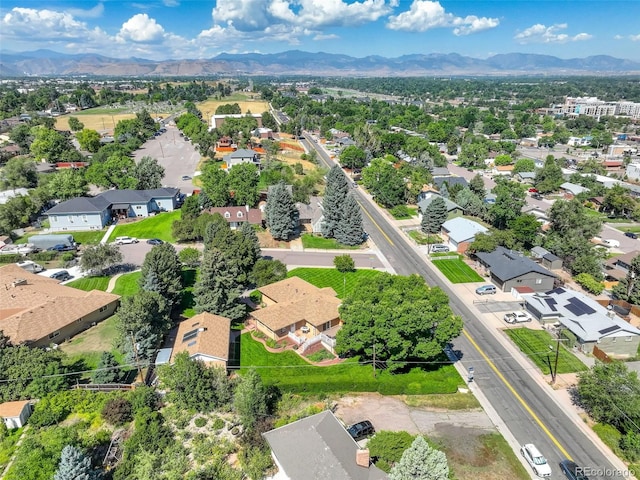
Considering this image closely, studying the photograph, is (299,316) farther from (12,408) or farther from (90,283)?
(90,283)

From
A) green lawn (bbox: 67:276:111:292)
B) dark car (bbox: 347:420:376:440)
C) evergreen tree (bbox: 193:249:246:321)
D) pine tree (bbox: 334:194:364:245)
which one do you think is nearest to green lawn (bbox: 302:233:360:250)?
pine tree (bbox: 334:194:364:245)

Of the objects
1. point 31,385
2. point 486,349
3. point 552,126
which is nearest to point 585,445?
point 486,349

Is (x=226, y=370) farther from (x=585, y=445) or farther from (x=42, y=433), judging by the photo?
(x=585, y=445)

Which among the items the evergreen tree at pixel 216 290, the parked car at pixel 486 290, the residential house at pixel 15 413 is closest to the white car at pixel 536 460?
the parked car at pixel 486 290

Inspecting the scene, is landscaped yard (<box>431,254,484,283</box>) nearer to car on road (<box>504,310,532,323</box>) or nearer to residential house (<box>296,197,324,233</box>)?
car on road (<box>504,310,532,323</box>)

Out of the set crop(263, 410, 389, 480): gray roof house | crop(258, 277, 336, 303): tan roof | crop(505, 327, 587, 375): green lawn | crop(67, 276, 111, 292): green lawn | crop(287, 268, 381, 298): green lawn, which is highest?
crop(263, 410, 389, 480): gray roof house

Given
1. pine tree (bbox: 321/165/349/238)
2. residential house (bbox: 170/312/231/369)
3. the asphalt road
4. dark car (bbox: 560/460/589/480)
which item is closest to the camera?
dark car (bbox: 560/460/589/480)

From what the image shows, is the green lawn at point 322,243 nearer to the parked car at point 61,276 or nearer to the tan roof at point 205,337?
the tan roof at point 205,337
